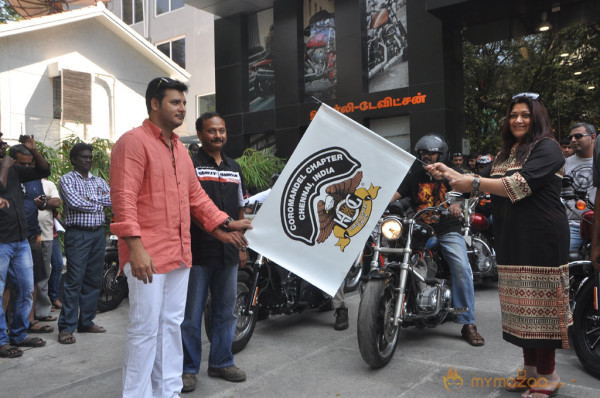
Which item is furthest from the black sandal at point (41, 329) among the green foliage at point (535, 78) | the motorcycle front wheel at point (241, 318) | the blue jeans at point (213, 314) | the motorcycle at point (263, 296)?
the green foliage at point (535, 78)

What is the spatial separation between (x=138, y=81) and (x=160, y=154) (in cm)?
1593

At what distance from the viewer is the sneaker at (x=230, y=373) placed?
3.70 m

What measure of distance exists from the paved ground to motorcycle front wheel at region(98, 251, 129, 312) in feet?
3.79

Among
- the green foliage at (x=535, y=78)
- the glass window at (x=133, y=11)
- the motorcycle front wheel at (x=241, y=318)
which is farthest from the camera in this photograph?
the glass window at (x=133, y=11)

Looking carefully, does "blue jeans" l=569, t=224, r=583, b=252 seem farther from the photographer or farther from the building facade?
the building facade

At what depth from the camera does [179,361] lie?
3.10 meters

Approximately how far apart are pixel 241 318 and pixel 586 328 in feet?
9.37

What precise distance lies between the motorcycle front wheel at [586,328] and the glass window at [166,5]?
70.5 ft

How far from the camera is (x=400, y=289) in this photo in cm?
399

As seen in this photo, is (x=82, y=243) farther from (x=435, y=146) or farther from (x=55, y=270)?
(x=435, y=146)

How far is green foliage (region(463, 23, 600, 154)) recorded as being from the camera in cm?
1062

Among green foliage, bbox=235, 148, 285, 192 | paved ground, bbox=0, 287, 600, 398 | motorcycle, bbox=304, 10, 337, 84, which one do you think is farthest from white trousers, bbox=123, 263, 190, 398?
motorcycle, bbox=304, 10, 337, 84

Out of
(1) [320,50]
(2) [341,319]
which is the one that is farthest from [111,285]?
(1) [320,50]

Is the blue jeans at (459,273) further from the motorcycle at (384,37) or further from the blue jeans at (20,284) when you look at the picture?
the motorcycle at (384,37)
